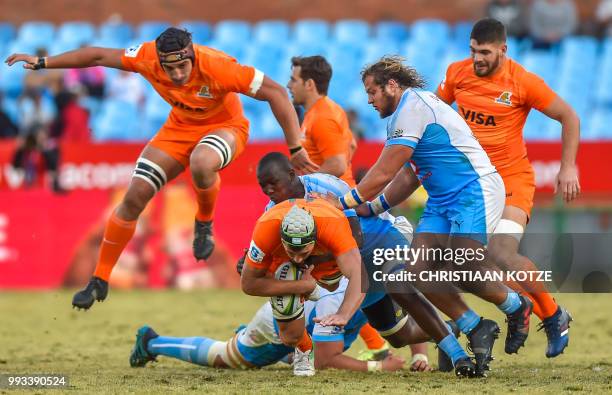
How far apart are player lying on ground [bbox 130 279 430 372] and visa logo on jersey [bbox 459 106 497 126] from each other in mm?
1816

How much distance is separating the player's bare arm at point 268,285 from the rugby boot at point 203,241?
265cm

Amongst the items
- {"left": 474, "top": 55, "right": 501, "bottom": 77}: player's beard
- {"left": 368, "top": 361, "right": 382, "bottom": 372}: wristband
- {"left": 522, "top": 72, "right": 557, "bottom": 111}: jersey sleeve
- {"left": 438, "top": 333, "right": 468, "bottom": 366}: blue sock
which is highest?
{"left": 474, "top": 55, "right": 501, "bottom": 77}: player's beard

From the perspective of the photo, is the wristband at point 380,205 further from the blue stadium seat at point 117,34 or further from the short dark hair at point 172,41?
the blue stadium seat at point 117,34

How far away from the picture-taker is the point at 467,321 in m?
9.23

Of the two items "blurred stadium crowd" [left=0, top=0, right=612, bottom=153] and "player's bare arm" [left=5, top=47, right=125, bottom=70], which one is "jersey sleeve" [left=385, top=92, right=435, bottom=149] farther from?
"blurred stadium crowd" [left=0, top=0, right=612, bottom=153]

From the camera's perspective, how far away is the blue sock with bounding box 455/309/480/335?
921cm

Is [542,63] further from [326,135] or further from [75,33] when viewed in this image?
[326,135]

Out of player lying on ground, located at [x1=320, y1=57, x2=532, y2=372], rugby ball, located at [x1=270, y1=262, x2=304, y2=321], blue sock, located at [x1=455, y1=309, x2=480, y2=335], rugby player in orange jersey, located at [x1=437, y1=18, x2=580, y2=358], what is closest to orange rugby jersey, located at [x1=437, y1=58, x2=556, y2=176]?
rugby player in orange jersey, located at [x1=437, y1=18, x2=580, y2=358]

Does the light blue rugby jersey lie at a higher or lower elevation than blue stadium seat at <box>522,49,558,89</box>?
lower

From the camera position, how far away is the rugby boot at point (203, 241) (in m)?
11.7

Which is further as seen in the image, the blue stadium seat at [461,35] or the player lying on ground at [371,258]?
the blue stadium seat at [461,35]

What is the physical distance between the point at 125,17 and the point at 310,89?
1587cm

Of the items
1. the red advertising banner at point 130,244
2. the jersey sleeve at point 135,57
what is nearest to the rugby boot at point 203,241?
the jersey sleeve at point 135,57

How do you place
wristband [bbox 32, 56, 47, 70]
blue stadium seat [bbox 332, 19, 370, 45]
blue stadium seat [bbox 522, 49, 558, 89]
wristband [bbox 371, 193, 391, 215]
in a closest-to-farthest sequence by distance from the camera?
wristband [bbox 371, 193, 391, 215] < wristband [bbox 32, 56, 47, 70] < blue stadium seat [bbox 522, 49, 558, 89] < blue stadium seat [bbox 332, 19, 370, 45]
